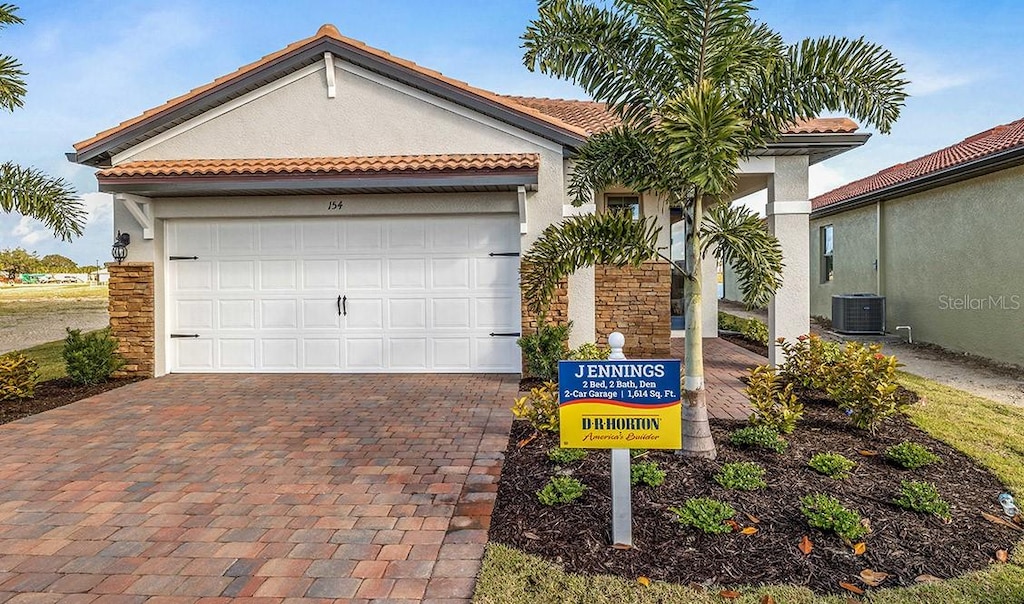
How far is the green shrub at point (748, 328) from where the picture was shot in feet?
38.1

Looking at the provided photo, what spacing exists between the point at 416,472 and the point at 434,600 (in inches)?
72.1

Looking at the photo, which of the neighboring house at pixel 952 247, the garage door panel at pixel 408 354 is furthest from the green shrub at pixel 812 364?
the garage door panel at pixel 408 354

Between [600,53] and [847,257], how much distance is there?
44.4ft

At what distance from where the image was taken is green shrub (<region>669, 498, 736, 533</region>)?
338cm

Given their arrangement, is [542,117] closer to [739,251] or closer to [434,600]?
[739,251]

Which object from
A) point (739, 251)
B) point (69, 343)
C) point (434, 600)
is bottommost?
point (434, 600)

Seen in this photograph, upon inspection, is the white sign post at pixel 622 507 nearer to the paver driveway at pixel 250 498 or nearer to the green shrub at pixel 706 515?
the green shrub at pixel 706 515

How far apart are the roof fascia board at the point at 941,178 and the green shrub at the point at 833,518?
8.53 meters

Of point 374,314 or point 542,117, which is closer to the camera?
point 542,117

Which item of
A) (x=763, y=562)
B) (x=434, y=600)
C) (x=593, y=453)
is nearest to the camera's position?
(x=434, y=600)

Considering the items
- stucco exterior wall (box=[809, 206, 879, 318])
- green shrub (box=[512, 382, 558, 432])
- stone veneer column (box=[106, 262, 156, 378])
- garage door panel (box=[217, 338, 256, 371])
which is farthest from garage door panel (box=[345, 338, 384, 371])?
stucco exterior wall (box=[809, 206, 879, 318])

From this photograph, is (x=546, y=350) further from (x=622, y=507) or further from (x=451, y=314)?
(x=622, y=507)

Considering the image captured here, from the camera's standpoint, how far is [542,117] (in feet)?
26.7

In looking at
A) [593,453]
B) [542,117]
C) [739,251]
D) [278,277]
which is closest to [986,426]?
[739,251]
